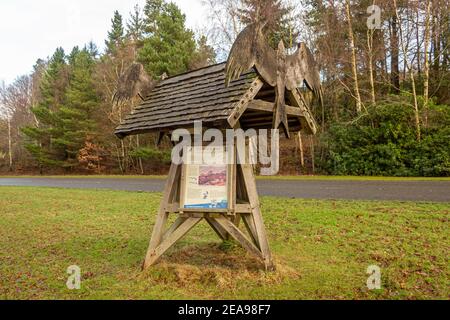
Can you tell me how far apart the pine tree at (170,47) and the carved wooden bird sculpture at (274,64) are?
22.9 meters

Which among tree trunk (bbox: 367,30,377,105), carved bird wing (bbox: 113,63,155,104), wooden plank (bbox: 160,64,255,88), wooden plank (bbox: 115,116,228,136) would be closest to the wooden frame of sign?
wooden plank (bbox: 115,116,228,136)

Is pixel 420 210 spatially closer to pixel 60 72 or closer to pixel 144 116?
pixel 144 116

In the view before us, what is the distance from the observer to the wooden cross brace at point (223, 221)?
489cm

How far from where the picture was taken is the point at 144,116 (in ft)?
18.9

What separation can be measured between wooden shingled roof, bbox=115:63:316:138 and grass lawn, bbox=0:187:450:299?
2191 mm

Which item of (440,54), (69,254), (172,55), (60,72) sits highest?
(60,72)

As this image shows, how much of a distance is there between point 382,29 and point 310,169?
37.6ft

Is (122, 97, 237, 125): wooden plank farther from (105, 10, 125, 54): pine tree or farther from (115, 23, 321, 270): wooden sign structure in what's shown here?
(105, 10, 125, 54): pine tree

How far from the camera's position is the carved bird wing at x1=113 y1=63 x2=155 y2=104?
6129 millimetres

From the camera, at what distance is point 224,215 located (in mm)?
4922

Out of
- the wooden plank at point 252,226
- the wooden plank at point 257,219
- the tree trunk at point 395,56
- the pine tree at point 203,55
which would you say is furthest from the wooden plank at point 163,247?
the pine tree at point 203,55

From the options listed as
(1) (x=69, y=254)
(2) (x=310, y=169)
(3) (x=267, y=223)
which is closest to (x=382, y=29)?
(2) (x=310, y=169)

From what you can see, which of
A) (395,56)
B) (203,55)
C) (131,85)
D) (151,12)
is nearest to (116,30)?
(151,12)

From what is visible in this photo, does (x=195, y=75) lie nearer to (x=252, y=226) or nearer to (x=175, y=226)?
(x=175, y=226)
